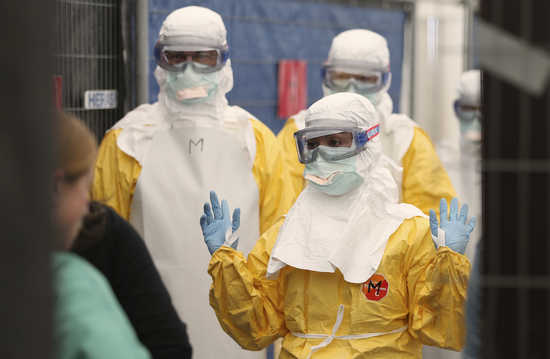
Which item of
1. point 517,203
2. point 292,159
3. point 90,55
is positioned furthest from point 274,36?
point 517,203

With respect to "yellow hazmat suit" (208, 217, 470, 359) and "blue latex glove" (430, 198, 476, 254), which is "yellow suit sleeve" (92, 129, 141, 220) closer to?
"yellow hazmat suit" (208, 217, 470, 359)

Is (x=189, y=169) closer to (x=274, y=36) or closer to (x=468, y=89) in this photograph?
(x=274, y=36)

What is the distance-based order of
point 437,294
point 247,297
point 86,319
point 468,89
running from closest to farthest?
1. point 86,319
2. point 437,294
3. point 247,297
4. point 468,89

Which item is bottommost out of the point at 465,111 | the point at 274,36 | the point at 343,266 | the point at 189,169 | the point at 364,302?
the point at 364,302

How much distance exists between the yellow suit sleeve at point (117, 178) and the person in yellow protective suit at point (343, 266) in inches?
32.2

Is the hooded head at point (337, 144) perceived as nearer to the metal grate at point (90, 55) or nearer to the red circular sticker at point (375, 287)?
the red circular sticker at point (375, 287)

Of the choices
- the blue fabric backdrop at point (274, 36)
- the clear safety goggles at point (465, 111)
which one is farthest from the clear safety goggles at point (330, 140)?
the clear safety goggles at point (465, 111)

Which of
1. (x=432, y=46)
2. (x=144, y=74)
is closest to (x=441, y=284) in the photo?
(x=144, y=74)

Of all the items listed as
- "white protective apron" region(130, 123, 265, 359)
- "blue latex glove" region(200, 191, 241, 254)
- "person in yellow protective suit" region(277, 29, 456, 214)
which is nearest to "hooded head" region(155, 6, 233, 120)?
"white protective apron" region(130, 123, 265, 359)

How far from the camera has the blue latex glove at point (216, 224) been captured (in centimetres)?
313

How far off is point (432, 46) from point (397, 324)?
3.72 metres

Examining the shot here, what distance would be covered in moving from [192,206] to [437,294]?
4.70 feet

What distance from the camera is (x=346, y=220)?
313 cm

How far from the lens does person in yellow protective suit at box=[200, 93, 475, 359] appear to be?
2.92 metres
